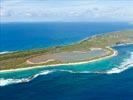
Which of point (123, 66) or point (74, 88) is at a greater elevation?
point (74, 88)

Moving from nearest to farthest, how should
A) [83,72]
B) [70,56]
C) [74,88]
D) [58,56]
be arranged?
[74,88], [83,72], [70,56], [58,56]

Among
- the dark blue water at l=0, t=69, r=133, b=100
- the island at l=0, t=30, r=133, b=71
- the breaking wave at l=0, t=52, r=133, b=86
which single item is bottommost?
the island at l=0, t=30, r=133, b=71

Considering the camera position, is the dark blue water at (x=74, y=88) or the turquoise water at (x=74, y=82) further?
the turquoise water at (x=74, y=82)

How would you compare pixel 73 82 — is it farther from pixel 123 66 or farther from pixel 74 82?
pixel 123 66

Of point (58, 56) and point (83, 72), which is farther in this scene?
point (58, 56)

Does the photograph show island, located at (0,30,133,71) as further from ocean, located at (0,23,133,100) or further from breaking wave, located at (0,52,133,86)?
breaking wave, located at (0,52,133,86)

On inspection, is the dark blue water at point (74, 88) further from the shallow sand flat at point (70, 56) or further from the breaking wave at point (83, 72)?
the shallow sand flat at point (70, 56)

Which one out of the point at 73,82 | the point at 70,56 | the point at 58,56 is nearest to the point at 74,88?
the point at 73,82


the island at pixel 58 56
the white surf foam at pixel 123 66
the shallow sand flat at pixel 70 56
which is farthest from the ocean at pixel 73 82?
the shallow sand flat at pixel 70 56

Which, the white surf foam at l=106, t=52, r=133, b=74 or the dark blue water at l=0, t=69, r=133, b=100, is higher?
the dark blue water at l=0, t=69, r=133, b=100

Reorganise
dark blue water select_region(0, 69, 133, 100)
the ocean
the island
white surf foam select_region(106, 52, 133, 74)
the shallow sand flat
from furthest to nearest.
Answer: the shallow sand flat
the island
white surf foam select_region(106, 52, 133, 74)
the ocean
dark blue water select_region(0, 69, 133, 100)

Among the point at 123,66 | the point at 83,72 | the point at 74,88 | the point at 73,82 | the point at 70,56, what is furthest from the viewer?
the point at 70,56

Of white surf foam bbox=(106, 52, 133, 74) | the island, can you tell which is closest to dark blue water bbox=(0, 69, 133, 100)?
white surf foam bbox=(106, 52, 133, 74)

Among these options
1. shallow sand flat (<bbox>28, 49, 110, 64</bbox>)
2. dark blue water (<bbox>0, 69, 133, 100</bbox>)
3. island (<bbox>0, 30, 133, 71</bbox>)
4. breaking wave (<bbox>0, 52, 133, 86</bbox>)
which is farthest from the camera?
shallow sand flat (<bbox>28, 49, 110, 64</bbox>)
